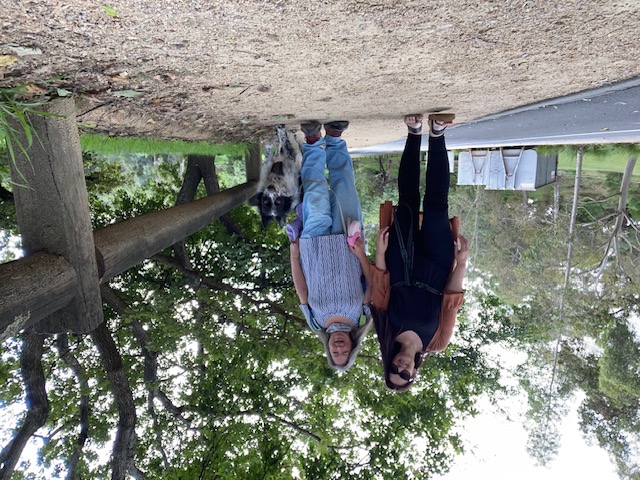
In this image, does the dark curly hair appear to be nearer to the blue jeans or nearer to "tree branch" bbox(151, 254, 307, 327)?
the blue jeans

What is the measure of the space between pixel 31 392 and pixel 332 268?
5131 mm

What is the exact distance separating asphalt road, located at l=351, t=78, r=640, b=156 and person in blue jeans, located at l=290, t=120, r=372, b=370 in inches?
108

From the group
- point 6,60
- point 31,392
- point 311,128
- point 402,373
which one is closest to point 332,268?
point 402,373

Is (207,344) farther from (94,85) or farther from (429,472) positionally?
(94,85)

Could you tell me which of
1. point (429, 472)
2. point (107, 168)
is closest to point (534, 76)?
point (429, 472)

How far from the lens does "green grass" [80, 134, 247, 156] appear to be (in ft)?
13.5

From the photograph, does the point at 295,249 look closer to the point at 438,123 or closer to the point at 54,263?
the point at 438,123

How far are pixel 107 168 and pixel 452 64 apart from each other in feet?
31.3

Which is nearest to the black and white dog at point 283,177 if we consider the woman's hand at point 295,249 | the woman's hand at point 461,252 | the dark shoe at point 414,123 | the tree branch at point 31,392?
the woman's hand at point 295,249

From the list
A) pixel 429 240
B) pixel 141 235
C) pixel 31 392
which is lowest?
pixel 31 392

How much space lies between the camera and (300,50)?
253cm

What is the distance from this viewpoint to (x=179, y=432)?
738 cm

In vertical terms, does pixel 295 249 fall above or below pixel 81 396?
above

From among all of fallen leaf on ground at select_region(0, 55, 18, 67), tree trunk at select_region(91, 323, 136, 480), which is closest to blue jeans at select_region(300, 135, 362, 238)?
fallen leaf on ground at select_region(0, 55, 18, 67)
